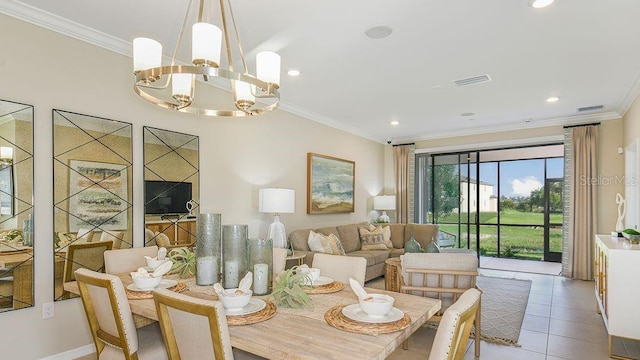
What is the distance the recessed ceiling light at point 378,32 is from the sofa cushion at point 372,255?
3.27 metres


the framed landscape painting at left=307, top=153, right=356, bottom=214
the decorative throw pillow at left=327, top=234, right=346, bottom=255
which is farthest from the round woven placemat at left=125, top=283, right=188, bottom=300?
the framed landscape painting at left=307, top=153, right=356, bottom=214

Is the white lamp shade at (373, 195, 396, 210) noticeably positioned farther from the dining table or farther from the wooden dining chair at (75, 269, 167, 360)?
the wooden dining chair at (75, 269, 167, 360)

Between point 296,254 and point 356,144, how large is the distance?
10.1ft

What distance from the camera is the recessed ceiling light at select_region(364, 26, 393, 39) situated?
2902 millimetres

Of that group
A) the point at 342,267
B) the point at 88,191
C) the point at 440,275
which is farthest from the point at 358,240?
the point at 88,191

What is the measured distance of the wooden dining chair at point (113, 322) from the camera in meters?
1.78

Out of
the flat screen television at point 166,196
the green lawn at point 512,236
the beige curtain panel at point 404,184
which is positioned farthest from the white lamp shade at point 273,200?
the green lawn at point 512,236

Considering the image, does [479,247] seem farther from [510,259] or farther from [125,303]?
[125,303]

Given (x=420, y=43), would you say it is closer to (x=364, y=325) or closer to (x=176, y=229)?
(x=364, y=325)

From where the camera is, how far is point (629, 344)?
331 cm

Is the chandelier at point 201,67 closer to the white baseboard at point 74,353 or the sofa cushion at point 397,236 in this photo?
the white baseboard at point 74,353

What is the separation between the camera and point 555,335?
3531 mm

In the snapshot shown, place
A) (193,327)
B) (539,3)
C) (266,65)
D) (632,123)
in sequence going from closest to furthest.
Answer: (193,327) < (266,65) < (539,3) < (632,123)

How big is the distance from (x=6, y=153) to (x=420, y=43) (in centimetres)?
325
